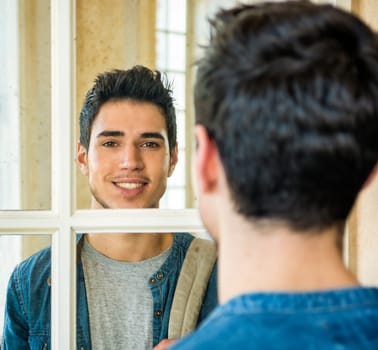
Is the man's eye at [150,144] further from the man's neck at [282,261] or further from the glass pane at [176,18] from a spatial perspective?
the man's neck at [282,261]

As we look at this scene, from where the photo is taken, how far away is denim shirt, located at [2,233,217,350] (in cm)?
150

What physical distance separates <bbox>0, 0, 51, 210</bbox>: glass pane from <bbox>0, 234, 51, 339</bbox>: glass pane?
71 millimetres

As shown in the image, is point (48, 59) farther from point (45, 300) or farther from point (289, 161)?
point (289, 161)

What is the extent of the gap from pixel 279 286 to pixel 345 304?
8 centimetres

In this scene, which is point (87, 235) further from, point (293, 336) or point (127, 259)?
point (293, 336)

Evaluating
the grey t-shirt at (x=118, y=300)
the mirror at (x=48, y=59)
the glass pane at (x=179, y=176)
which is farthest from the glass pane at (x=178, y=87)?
the grey t-shirt at (x=118, y=300)

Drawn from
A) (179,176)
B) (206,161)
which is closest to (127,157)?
(179,176)

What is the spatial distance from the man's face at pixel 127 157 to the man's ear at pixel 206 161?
26.3 inches

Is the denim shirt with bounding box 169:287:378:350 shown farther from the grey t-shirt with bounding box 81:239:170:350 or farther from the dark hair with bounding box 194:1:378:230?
the grey t-shirt with bounding box 81:239:170:350

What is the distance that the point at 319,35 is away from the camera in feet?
2.44

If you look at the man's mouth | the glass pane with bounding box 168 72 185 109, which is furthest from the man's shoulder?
the glass pane with bounding box 168 72 185 109

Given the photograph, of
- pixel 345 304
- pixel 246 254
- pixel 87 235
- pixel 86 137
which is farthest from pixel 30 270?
pixel 345 304

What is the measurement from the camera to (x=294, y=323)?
71 centimetres

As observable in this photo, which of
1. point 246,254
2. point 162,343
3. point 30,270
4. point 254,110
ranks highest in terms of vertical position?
point 254,110
